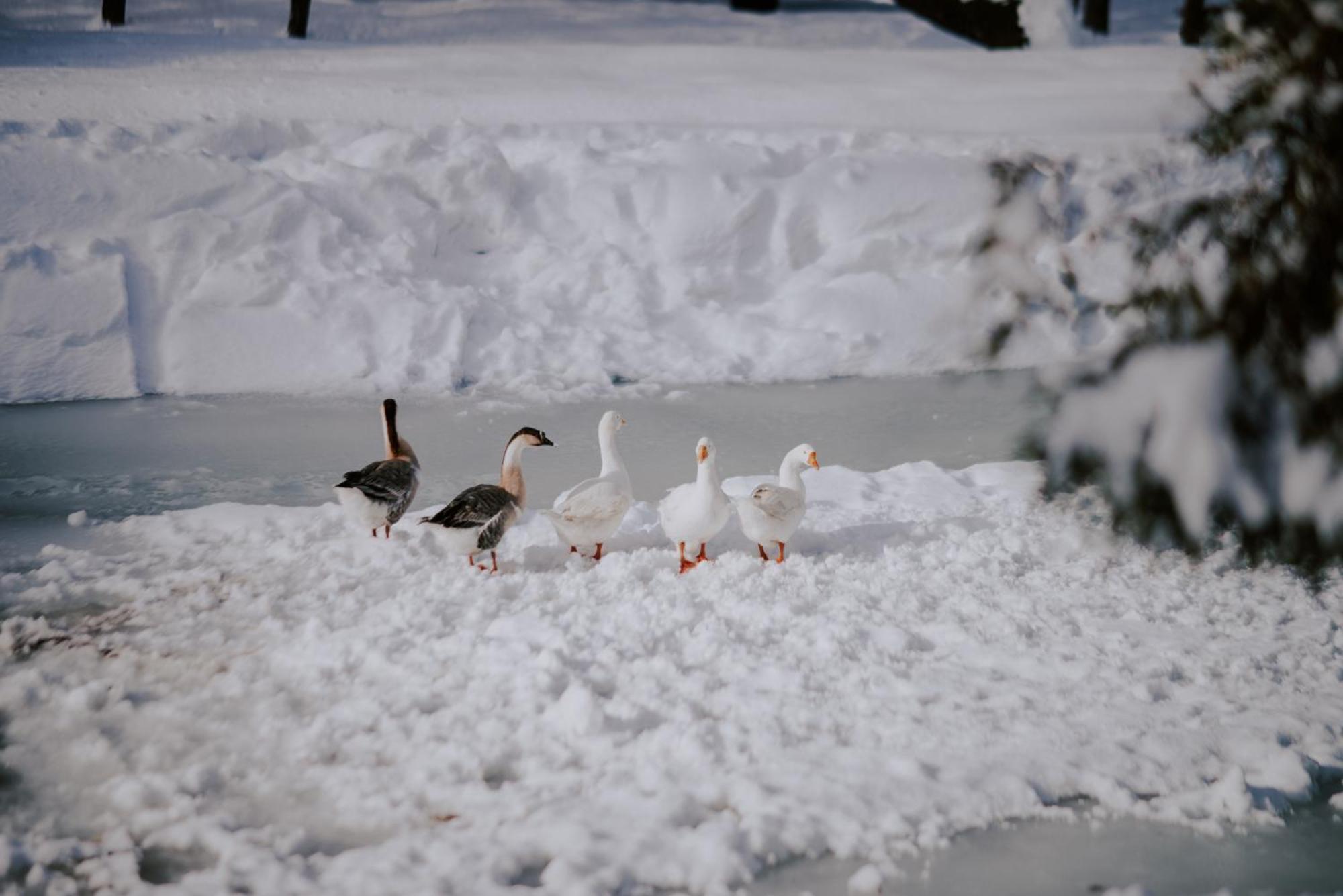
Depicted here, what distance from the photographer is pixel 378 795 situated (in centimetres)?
410

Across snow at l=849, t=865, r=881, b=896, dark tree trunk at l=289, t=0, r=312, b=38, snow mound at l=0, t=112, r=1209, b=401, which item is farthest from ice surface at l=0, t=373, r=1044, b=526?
dark tree trunk at l=289, t=0, r=312, b=38

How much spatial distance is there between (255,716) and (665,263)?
7.43m

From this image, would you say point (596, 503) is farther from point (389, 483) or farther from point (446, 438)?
point (446, 438)

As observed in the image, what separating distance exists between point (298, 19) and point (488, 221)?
10280 millimetres

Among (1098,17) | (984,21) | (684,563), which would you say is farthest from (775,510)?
(1098,17)

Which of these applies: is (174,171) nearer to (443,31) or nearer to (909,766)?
(909,766)

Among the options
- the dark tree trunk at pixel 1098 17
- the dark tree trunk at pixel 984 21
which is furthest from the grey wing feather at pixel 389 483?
the dark tree trunk at pixel 1098 17

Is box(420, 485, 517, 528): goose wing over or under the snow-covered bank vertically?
over

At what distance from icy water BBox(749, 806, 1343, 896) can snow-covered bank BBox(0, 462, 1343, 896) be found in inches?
3.2

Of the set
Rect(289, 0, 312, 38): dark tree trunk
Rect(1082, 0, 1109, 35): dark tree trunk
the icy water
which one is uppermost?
Rect(1082, 0, 1109, 35): dark tree trunk

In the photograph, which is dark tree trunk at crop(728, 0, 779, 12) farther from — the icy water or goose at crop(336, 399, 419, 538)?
the icy water

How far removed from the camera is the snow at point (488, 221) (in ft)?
31.6

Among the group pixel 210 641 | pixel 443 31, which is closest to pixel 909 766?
pixel 210 641

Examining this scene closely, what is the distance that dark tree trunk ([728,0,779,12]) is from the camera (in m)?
23.2
